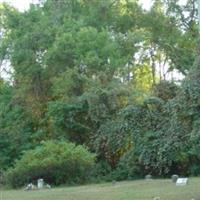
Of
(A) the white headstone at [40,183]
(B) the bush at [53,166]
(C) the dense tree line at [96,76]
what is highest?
(C) the dense tree line at [96,76]

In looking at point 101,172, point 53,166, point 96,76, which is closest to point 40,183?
point 53,166

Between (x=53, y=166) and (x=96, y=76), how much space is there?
727cm

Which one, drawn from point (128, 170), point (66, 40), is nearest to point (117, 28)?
point (66, 40)

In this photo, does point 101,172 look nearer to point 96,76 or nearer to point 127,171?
point 127,171

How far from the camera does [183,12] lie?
104 ft

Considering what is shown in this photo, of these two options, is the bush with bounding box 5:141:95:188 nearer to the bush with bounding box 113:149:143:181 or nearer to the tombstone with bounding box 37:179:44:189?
the tombstone with bounding box 37:179:44:189

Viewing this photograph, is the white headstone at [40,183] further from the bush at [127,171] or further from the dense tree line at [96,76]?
the bush at [127,171]

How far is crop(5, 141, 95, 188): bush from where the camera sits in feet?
62.7

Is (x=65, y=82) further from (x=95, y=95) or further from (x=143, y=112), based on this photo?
(x=143, y=112)

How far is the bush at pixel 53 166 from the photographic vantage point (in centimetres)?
1912

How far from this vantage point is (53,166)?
1914 cm

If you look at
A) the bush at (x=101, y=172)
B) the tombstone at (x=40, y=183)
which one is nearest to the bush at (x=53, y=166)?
the tombstone at (x=40, y=183)

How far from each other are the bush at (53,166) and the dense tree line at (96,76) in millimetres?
1299

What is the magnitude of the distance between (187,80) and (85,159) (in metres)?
8.12
